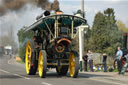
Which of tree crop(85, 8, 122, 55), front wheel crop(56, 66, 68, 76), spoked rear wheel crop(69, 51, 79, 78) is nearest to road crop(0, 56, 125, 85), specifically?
spoked rear wheel crop(69, 51, 79, 78)

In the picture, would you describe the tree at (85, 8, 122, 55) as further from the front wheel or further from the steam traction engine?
the steam traction engine

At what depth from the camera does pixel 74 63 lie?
1712 centimetres

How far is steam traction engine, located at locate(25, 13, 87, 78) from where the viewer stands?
16609 millimetres

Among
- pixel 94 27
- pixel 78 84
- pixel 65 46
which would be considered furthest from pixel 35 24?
pixel 94 27

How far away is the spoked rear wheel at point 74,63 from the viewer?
16.8 meters

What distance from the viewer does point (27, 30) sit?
19922mm

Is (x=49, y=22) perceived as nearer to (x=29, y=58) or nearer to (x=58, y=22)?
(x=58, y=22)

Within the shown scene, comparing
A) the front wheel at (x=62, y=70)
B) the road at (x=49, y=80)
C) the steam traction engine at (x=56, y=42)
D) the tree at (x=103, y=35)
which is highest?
the tree at (x=103, y=35)

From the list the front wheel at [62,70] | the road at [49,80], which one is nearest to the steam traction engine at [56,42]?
the road at [49,80]

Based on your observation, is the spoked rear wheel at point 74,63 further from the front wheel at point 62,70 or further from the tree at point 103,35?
the tree at point 103,35

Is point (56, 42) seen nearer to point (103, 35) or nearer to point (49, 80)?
point (49, 80)

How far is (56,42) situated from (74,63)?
1.63m

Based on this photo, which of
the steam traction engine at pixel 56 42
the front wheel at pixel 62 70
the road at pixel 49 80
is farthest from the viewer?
the front wheel at pixel 62 70

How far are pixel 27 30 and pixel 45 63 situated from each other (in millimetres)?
4224
